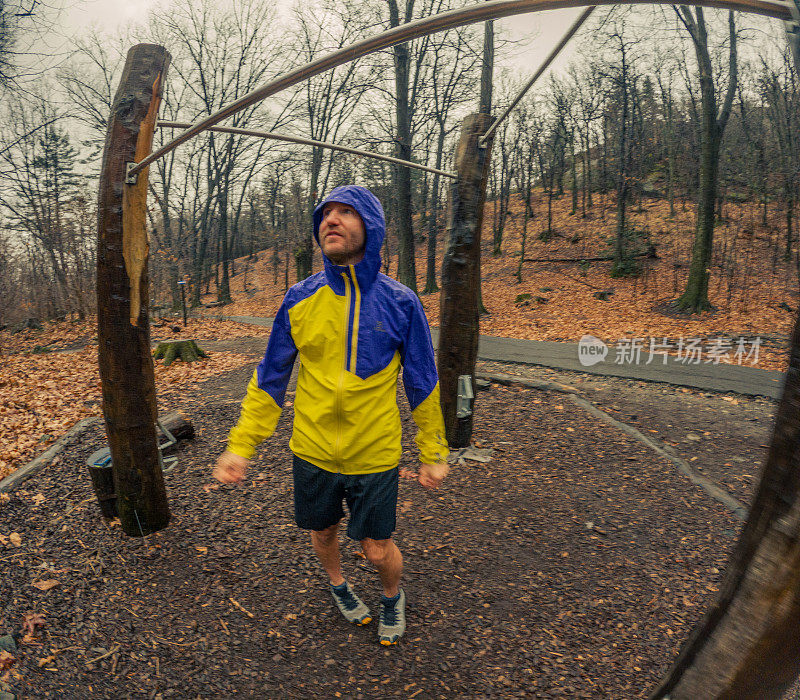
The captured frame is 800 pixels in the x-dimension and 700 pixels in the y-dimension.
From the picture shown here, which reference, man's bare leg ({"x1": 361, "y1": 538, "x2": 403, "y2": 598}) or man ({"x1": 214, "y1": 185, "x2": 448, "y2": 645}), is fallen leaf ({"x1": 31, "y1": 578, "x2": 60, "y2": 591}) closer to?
man ({"x1": 214, "y1": 185, "x2": 448, "y2": 645})

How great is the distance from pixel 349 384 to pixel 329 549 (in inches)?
37.4

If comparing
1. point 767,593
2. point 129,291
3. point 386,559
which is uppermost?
point 129,291

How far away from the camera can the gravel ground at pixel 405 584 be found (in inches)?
88.0

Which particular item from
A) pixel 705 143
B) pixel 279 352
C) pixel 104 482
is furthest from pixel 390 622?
pixel 705 143

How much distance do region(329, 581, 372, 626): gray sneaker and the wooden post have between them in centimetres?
222

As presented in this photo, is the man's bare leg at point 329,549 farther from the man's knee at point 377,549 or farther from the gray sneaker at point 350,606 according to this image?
the man's knee at point 377,549

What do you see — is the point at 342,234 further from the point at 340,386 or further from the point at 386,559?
the point at 386,559

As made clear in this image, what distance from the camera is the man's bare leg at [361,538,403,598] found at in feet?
7.07

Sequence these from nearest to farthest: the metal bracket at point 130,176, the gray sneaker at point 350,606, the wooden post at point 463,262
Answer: the gray sneaker at point 350,606, the metal bracket at point 130,176, the wooden post at point 463,262

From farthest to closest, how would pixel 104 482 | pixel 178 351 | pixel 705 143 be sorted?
pixel 705 143
pixel 178 351
pixel 104 482

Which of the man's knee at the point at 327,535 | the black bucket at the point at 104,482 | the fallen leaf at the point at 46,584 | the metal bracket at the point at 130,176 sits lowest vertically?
the fallen leaf at the point at 46,584

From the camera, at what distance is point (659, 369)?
27.8 feet

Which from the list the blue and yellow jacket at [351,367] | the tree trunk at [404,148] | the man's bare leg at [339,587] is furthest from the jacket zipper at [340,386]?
the tree trunk at [404,148]

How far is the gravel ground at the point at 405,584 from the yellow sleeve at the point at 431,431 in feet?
3.42
